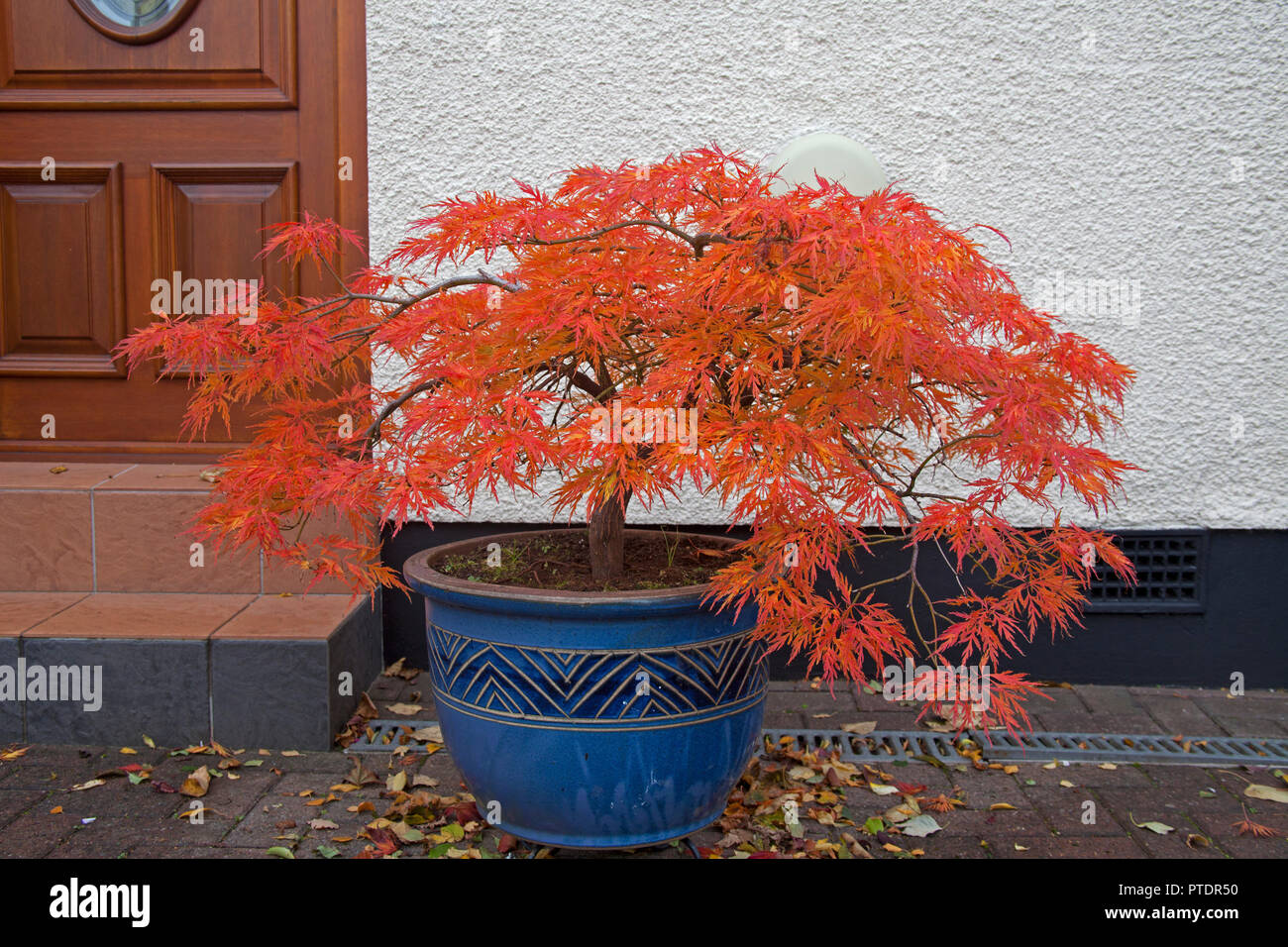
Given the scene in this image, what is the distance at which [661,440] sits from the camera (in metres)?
1.56

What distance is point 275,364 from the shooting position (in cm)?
191

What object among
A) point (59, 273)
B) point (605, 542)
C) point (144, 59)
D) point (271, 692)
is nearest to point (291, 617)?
point (271, 692)

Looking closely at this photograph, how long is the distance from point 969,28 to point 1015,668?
7.21ft

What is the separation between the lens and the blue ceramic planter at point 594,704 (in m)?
1.85

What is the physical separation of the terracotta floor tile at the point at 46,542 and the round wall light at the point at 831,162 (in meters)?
2.53

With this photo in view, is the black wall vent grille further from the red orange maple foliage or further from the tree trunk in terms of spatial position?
the tree trunk

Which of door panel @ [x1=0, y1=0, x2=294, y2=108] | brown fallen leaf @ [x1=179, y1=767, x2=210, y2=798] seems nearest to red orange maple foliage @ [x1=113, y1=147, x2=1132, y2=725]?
brown fallen leaf @ [x1=179, y1=767, x2=210, y2=798]

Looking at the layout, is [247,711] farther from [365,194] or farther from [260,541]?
[365,194]

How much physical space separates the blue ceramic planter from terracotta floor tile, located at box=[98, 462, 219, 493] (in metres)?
1.43

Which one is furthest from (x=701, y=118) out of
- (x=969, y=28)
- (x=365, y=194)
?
(x=365, y=194)

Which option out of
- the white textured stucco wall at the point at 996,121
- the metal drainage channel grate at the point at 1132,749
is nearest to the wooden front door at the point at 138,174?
the white textured stucco wall at the point at 996,121

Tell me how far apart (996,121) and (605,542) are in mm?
2058

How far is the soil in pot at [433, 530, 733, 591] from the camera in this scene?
2.08 m

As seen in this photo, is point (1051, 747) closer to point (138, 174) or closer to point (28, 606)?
point (28, 606)
